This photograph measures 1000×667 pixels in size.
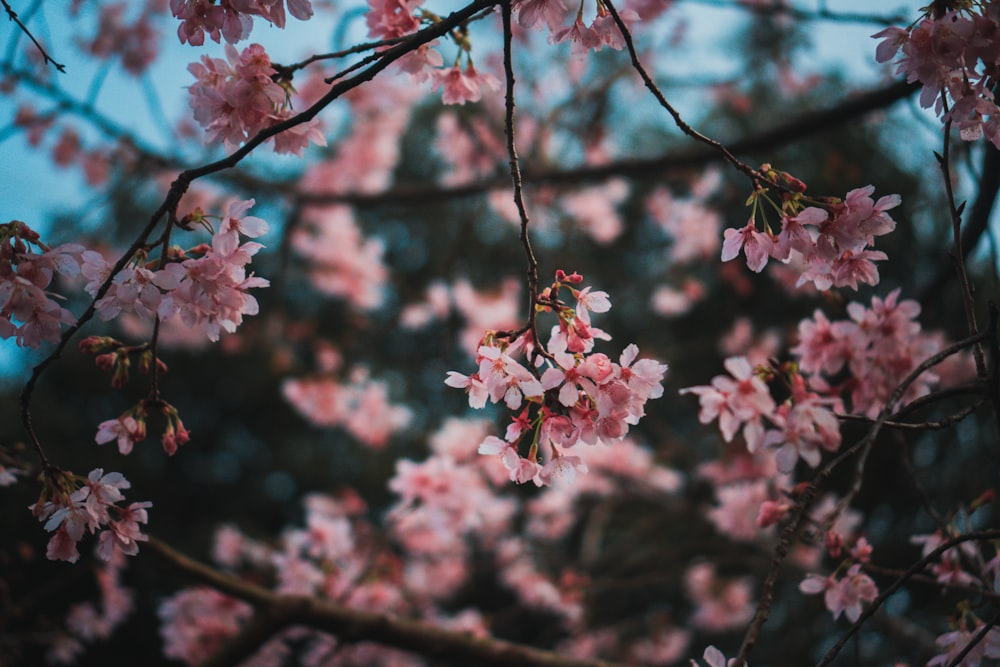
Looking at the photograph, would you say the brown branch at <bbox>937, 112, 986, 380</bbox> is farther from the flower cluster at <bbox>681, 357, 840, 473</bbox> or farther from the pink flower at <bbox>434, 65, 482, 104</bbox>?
the pink flower at <bbox>434, 65, 482, 104</bbox>

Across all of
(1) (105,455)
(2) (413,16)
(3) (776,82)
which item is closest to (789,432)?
(2) (413,16)

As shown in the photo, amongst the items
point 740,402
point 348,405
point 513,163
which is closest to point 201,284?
point 513,163

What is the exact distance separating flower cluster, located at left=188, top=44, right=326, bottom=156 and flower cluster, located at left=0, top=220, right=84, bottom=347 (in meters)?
0.23

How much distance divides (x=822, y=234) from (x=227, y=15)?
0.76m

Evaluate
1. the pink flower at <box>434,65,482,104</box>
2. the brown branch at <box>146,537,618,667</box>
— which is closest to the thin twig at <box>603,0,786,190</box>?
the pink flower at <box>434,65,482,104</box>

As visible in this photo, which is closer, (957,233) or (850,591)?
(957,233)

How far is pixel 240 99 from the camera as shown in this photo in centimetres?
88

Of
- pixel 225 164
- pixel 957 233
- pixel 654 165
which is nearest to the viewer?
pixel 225 164

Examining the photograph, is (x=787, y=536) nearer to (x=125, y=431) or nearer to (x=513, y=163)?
(x=513, y=163)

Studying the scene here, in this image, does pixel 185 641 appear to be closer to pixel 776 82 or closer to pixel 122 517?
pixel 122 517

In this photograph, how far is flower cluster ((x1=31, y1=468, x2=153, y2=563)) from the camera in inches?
32.4

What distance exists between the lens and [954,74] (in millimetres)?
831

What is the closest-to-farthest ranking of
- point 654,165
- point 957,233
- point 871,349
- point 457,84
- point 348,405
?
point 957,233, point 457,84, point 871,349, point 654,165, point 348,405

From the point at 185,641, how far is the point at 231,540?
0.92 m
